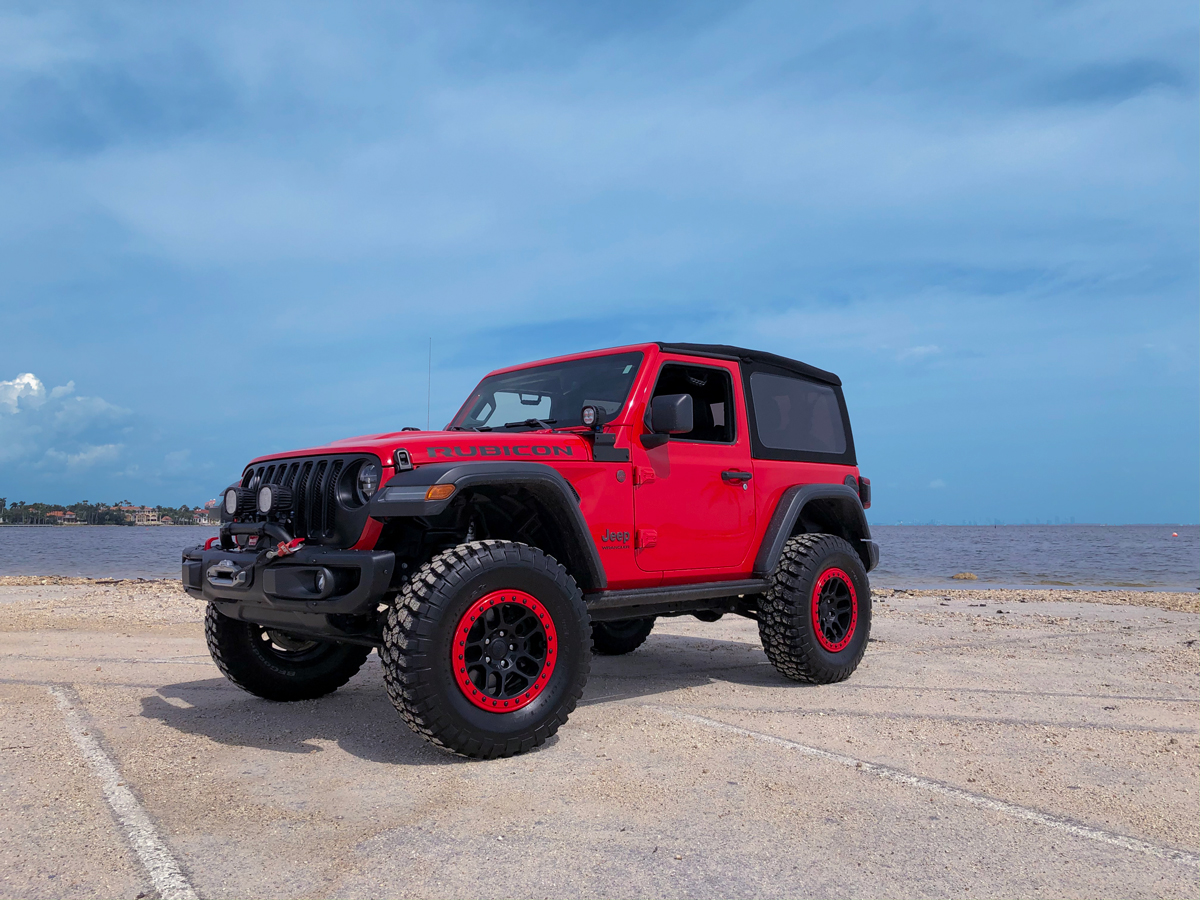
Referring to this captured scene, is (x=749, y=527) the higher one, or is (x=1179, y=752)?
(x=749, y=527)

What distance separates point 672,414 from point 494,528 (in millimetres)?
1256

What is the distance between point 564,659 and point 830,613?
269 cm

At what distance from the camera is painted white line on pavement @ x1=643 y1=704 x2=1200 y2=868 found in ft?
9.87

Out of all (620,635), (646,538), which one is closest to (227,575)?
(646,538)

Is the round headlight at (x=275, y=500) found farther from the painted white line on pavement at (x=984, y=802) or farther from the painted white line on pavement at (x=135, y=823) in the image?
the painted white line on pavement at (x=984, y=802)

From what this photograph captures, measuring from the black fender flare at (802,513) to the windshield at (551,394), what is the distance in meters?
1.57

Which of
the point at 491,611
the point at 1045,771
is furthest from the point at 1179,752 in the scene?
the point at 491,611

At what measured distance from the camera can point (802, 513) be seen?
6.69 metres

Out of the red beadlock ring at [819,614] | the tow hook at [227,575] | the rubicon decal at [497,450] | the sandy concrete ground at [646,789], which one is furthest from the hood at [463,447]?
the red beadlock ring at [819,614]

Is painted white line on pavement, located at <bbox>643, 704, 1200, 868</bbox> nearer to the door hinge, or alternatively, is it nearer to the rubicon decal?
the door hinge

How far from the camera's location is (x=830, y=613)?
630 centimetres

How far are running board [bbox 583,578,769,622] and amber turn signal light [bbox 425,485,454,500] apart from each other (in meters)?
1.20

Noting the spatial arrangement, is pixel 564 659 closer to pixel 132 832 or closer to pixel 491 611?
pixel 491 611

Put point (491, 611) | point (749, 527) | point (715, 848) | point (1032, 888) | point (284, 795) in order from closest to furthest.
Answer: point (1032, 888) → point (715, 848) → point (284, 795) → point (491, 611) → point (749, 527)
